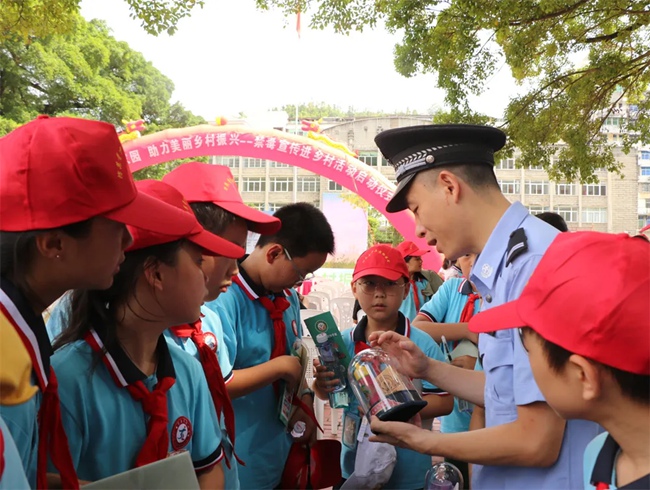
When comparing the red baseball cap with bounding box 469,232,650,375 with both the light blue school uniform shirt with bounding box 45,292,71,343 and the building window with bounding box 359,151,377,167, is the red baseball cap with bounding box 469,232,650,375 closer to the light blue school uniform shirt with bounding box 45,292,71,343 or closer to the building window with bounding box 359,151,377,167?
the light blue school uniform shirt with bounding box 45,292,71,343

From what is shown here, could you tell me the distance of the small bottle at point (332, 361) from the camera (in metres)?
2.41

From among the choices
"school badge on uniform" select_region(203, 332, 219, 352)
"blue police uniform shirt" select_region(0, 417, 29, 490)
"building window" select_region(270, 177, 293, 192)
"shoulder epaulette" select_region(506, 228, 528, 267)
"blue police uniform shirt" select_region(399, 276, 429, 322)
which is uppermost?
"building window" select_region(270, 177, 293, 192)

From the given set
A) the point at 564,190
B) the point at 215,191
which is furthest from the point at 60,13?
the point at 564,190

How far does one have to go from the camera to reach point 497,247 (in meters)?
1.75

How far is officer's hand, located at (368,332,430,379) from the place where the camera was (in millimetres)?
2115

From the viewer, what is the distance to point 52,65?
1706 cm

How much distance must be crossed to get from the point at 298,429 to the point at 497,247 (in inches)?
52.6

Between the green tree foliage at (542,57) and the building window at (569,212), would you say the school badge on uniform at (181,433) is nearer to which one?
the green tree foliage at (542,57)

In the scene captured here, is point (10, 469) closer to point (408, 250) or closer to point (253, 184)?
point (408, 250)

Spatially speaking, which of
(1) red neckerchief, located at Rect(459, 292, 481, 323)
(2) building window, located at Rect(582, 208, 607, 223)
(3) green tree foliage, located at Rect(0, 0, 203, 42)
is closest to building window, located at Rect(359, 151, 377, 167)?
(2) building window, located at Rect(582, 208, 607, 223)

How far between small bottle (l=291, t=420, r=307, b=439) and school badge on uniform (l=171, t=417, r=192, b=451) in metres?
0.96

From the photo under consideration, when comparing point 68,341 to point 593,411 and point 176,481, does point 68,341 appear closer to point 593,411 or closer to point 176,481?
point 176,481

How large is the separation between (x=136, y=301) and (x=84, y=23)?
19.8 metres

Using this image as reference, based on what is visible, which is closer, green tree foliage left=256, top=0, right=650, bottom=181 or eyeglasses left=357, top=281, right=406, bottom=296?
eyeglasses left=357, top=281, right=406, bottom=296
